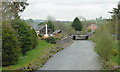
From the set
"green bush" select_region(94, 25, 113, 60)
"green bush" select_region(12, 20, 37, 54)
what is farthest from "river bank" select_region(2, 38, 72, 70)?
"green bush" select_region(94, 25, 113, 60)

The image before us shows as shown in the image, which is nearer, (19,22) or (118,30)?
(19,22)

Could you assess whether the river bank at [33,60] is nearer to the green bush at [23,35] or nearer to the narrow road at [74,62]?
the narrow road at [74,62]

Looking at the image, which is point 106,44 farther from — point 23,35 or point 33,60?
point 23,35

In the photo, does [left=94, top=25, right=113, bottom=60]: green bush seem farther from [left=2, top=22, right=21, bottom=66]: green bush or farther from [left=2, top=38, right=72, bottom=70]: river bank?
[left=2, top=22, right=21, bottom=66]: green bush

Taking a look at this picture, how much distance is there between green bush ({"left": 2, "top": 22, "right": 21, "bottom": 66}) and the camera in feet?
27.6

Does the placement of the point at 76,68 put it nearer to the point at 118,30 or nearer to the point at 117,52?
the point at 117,52

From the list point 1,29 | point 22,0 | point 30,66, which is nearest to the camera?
point 1,29

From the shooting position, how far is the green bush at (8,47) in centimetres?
841

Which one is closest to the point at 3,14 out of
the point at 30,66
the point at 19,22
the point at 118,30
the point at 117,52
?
the point at 19,22

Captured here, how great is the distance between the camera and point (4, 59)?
330 inches

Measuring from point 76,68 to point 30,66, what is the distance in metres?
3.12

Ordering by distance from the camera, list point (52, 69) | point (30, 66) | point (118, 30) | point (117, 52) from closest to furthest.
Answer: point (30, 66) < point (52, 69) < point (117, 52) < point (118, 30)

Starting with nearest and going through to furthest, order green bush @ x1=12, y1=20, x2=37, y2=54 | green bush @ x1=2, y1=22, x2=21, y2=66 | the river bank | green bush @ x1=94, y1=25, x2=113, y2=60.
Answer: green bush @ x1=2, y1=22, x2=21, y2=66, the river bank, green bush @ x1=94, y1=25, x2=113, y2=60, green bush @ x1=12, y1=20, x2=37, y2=54

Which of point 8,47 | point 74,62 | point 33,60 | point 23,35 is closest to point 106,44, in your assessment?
point 74,62
